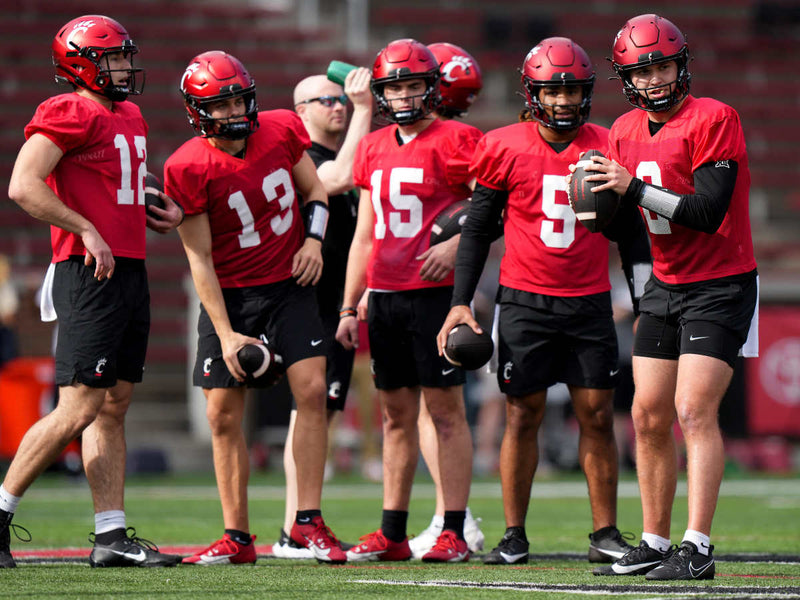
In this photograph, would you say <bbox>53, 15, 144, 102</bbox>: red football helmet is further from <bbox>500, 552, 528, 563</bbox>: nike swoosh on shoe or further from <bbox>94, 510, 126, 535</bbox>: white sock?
<bbox>500, 552, 528, 563</bbox>: nike swoosh on shoe

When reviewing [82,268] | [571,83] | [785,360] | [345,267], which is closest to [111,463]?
[82,268]

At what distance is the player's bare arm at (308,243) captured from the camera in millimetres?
4992

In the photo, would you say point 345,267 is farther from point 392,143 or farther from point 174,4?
point 174,4

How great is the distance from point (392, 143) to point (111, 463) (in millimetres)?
1704

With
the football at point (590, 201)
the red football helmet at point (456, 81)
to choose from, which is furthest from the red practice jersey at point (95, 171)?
the football at point (590, 201)

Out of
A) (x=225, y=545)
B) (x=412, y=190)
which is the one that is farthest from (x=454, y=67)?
(x=225, y=545)

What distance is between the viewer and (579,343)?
4820 mm

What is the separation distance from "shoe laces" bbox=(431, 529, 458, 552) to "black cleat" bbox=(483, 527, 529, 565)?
0.47 feet

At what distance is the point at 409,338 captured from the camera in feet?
16.9

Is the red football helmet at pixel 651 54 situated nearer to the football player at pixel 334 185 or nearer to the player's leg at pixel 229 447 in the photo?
the football player at pixel 334 185

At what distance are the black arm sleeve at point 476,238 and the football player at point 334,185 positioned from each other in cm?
96

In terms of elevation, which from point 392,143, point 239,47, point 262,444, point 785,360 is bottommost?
point 262,444

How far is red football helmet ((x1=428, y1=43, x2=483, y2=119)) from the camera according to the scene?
224 inches

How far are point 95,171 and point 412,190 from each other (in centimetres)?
126
